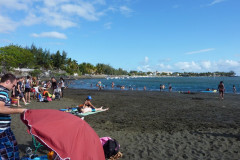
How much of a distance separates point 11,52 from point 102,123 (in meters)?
57.9

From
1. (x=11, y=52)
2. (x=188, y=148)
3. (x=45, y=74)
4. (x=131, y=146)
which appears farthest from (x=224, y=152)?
(x=45, y=74)

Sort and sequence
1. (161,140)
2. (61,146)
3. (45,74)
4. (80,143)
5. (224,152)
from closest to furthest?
(61,146) → (80,143) → (224,152) → (161,140) → (45,74)

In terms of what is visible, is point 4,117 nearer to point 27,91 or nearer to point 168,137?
point 168,137

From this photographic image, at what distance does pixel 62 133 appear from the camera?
3.10m

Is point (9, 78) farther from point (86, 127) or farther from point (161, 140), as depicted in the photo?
point (161, 140)

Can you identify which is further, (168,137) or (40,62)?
(40,62)

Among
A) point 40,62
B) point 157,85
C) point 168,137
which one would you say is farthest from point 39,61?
point 168,137

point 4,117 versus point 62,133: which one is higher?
point 4,117

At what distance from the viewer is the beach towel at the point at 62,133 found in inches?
117

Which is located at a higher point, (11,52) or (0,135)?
(11,52)

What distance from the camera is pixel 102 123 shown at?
9391 mm

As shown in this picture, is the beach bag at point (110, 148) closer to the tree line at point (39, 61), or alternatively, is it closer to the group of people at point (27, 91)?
the group of people at point (27, 91)

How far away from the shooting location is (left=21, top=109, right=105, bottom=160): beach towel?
9.75 feet

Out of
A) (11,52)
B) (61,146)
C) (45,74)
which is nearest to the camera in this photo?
(61,146)
